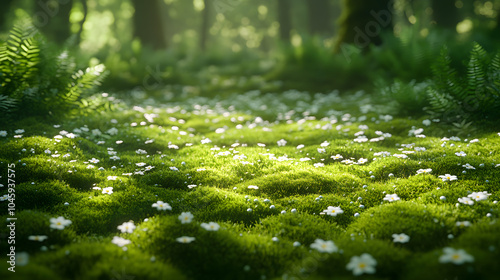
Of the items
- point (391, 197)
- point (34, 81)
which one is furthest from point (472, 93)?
point (34, 81)

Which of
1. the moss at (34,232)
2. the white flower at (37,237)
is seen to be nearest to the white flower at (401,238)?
the moss at (34,232)

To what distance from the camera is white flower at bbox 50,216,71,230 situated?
Result: 12.9ft

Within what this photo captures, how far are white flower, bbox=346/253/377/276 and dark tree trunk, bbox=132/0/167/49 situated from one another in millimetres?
20633

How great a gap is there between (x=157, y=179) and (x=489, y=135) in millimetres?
6475

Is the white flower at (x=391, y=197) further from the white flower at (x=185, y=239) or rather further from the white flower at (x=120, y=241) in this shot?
the white flower at (x=120, y=241)

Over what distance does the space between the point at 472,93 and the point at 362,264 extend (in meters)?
6.14

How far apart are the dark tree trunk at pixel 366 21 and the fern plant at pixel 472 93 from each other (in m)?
7.22

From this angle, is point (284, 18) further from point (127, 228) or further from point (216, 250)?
point (216, 250)

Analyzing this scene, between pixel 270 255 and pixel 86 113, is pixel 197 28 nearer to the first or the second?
pixel 86 113

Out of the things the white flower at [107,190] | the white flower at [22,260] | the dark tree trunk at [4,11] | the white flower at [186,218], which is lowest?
the white flower at [22,260]

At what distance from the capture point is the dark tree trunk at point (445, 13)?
2153 cm

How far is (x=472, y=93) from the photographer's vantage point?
7.53m

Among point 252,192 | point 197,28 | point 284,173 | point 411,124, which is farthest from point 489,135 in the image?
point 197,28

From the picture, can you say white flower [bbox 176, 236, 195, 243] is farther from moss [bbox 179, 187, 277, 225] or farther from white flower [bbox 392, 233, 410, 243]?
white flower [bbox 392, 233, 410, 243]
